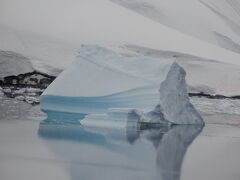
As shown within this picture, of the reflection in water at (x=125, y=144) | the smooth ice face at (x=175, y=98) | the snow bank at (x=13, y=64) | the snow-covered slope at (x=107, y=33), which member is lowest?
the reflection in water at (x=125, y=144)

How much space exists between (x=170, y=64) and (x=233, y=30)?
10.8 meters

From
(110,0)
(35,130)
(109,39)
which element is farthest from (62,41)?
(35,130)

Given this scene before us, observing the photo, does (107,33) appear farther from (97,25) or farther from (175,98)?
(175,98)

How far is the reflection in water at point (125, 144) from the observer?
3.28m

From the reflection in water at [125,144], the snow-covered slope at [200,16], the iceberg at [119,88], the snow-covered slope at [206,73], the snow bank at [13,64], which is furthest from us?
the snow-covered slope at [200,16]

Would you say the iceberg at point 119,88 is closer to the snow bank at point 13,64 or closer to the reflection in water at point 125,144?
the reflection in water at point 125,144

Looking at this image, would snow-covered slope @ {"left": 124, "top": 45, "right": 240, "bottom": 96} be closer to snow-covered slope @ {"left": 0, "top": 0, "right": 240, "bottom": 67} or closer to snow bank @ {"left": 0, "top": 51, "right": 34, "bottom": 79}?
snow-covered slope @ {"left": 0, "top": 0, "right": 240, "bottom": 67}

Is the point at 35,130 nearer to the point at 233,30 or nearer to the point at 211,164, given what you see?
the point at 211,164

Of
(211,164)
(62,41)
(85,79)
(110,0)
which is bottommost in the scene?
(211,164)

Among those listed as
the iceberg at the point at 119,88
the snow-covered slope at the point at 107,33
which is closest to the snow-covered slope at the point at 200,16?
the snow-covered slope at the point at 107,33

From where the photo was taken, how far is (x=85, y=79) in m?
6.34

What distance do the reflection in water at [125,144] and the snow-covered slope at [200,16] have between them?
9.73 metres

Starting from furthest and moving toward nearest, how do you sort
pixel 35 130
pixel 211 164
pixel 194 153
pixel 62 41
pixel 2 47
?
pixel 62 41
pixel 2 47
pixel 35 130
pixel 194 153
pixel 211 164

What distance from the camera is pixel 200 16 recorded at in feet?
53.5
